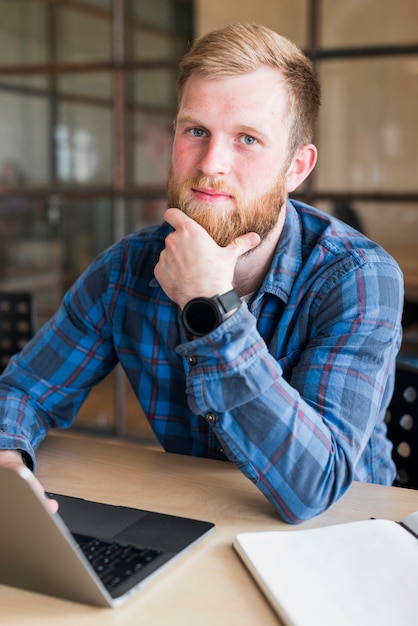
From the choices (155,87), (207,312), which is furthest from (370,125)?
(207,312)

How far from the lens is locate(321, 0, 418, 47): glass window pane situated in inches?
104

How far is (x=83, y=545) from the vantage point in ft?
3.09

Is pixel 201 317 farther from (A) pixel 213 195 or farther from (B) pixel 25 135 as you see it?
(B) pixel 25 135

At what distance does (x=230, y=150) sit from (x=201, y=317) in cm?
33

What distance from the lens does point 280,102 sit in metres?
1.34

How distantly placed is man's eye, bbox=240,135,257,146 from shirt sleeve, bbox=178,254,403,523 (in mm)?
341

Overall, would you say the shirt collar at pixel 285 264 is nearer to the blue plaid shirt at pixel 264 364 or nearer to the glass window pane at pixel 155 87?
the blue plaid shirt at pixel 264 364

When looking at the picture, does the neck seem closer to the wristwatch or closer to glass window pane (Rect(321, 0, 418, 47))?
the wristwatch

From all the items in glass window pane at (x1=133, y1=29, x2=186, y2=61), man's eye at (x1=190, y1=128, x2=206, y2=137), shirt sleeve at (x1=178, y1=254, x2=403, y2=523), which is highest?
glass window pane at (x1=133, y1=29, x2=186, y2=61)

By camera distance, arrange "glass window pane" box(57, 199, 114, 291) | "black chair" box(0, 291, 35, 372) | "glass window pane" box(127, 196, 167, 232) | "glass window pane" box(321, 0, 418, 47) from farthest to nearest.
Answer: "glass window pane" box(57, 199, 114, 291), "glass window pane" box(127, 196, 167, 232), "glass window pane" box(321, 0, 418, 47), "black chair" box(0, 291, 35, 372)

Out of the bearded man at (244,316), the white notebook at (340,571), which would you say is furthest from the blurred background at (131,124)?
the white notebook at (340,571)

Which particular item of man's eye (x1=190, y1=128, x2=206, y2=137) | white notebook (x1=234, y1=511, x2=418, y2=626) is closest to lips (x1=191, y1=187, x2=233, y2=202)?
man's eye (x1=190, y1=128, x2=206, y2=137)

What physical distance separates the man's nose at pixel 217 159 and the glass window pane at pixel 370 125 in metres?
1.59

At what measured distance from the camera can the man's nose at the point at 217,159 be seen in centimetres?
128
